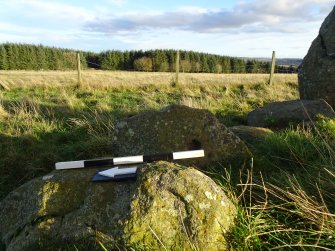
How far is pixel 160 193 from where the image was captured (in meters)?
2.46

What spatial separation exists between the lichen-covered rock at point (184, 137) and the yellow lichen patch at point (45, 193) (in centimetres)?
158

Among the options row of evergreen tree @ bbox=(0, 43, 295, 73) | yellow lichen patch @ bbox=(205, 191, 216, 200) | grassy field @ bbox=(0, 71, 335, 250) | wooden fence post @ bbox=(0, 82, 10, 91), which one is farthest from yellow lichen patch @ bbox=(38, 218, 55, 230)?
row of evergreen tree @ bbox=(0, 43, 295, 73)

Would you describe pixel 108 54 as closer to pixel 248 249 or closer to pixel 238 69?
pixel 238 69

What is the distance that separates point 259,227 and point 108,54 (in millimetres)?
62312

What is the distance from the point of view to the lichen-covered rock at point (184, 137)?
4.19 m

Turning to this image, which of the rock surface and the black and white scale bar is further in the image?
the rock surface

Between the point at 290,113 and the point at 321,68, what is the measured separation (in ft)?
6.15

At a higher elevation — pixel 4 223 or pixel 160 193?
pixel 160 193

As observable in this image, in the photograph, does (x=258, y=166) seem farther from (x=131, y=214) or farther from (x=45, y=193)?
(x=45, y=193)

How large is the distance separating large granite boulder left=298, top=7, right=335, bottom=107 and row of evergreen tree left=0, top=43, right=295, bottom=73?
42.9 meters

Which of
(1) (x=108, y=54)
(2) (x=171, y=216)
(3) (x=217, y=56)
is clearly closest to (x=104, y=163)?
(2) (x=171, y=216)

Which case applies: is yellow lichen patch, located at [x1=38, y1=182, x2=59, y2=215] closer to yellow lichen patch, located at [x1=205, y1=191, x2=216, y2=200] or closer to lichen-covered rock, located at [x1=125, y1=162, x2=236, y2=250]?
lichen-covered rock, located at [x1=125, y1=162, x2=236, y2=250]

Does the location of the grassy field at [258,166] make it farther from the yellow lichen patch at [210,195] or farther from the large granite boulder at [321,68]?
the large granite boulder at [321,68]

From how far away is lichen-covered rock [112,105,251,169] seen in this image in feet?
13.8
